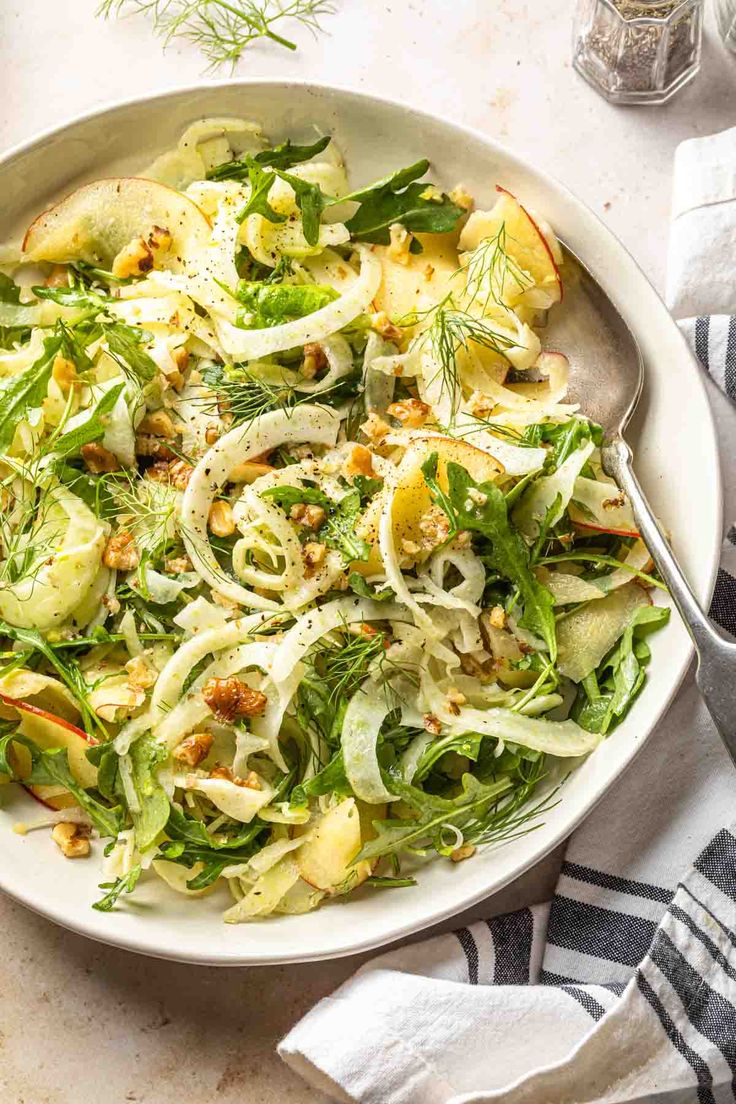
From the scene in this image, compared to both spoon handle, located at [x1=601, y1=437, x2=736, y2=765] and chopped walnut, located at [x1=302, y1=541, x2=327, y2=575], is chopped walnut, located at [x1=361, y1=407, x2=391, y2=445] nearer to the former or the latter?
chopped walnut, located at [x1=302, y1=541, x2=327, y2=575]

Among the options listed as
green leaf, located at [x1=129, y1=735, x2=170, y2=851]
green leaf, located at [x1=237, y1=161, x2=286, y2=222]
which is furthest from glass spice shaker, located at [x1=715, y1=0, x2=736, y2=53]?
green leaf, located at [x1=129, y1=735, x2=170, y2=851]

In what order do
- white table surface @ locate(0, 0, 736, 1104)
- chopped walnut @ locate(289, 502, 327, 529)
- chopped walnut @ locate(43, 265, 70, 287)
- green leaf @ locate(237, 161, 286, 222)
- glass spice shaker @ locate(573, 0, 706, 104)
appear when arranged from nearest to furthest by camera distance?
chopped walnut @ locate(289, 502, 327, 529)
green leaf @ locate(237, 161, 286, 222)
chopped walnut @ locate(43, 265, 70, 287)
glass spice shaker @ locate(573, 0, 706, 104)
white table surface @ locate(0, 0, 736, 1104)

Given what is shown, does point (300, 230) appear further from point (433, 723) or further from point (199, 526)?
point (433, 723)

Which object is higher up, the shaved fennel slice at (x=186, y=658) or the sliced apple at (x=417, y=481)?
the sliced apple at (x=417, y=481)

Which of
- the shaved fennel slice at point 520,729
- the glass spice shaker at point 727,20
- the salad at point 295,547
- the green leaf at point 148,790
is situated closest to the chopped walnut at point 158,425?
the salad at point 295,547

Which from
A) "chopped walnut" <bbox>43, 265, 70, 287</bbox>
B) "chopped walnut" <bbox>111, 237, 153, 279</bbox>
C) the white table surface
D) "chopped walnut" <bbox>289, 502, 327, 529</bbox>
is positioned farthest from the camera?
the white table surface

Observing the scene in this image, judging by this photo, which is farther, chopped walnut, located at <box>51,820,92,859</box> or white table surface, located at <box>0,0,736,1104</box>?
white table surface, located at <box>0,0,736,1104</box>

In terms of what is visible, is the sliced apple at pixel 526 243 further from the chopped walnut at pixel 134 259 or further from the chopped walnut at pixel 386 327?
the chopped walnut at pixel 134 259
